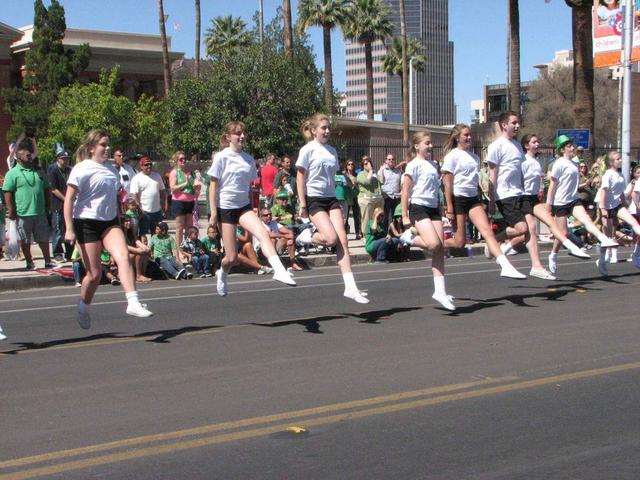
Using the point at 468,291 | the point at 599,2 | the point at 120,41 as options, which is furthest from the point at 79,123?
the point at 468,291

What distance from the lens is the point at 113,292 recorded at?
44.9 feet

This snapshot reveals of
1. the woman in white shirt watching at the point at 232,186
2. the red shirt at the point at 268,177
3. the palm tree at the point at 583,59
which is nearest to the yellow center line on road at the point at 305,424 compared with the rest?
the woman in white shirt watching at the point at 232,186

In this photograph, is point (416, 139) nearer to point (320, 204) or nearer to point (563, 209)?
point (320, 204)

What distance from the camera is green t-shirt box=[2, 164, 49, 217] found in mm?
15602

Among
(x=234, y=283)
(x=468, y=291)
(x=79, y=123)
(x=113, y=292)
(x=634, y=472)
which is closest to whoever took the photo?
(x=634, y=472)

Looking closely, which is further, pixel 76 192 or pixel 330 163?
pixel 330 163

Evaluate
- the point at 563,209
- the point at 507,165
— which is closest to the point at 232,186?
the point at 507,165

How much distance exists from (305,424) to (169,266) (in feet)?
32.8

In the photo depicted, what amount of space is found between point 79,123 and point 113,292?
3172 cm

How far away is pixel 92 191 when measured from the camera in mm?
8969

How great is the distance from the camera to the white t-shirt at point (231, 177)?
32.9 feet

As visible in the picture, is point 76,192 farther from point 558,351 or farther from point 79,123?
point 79,123

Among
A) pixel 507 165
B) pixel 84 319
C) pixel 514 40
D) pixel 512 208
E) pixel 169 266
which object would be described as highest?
pixel 514 40

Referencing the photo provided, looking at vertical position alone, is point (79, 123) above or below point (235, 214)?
above
